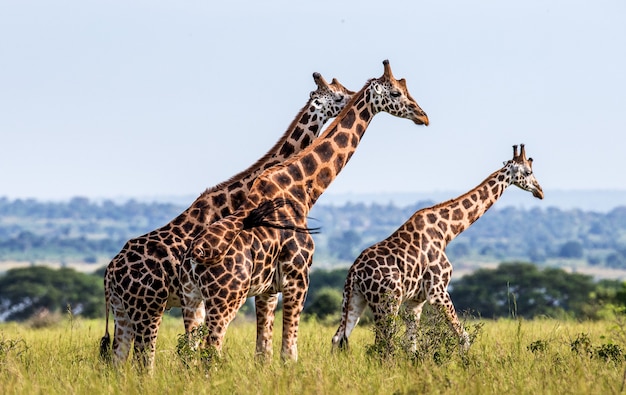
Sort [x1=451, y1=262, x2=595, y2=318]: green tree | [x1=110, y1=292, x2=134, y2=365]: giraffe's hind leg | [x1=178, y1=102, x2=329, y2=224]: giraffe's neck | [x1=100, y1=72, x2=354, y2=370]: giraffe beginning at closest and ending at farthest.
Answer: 1. [x1=100, y1=72, x2=354, y2=370]: giraffe
2. [x1=110, y1=292, x2=134, y2=365]: giraffe's hind leg
3. [x1=178, y1=102, x2=329, y2=224]: giraffe's neck
4. [x1=451, y1=262, x2=595, y2=318]: green tree

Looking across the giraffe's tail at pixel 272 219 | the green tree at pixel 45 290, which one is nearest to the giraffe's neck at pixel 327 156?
the giraffe's tail at pixel 272 219

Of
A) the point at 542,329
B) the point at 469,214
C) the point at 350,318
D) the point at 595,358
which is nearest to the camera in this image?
the point at 595,358

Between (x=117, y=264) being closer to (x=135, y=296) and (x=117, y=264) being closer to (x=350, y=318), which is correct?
(x=135, y=296)

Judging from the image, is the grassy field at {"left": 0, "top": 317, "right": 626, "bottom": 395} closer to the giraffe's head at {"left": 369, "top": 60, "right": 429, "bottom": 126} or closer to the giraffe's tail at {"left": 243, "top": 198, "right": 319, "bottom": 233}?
the giraffe's tail at {"left": 243, "top": 198, "right": 319, "bottom": 233}

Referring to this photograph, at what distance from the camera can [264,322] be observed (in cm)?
966

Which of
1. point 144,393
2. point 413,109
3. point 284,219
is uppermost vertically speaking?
point 413,109

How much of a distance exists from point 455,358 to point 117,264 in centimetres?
334

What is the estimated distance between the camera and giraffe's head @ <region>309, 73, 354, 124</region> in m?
11.4

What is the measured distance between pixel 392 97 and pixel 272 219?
2516mm

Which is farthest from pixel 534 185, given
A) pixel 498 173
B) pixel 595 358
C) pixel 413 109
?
pixel 595 358

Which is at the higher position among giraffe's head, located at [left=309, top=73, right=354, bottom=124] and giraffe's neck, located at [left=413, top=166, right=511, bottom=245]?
giraffe's head, located at [left=309, top=73, right=354, bottom=124]

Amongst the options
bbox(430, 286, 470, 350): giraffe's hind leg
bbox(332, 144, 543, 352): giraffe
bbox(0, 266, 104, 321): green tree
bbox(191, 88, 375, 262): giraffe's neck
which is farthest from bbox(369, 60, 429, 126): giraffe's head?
bbox(0, 266, 104, 321): green tree

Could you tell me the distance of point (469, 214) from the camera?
1221 cm

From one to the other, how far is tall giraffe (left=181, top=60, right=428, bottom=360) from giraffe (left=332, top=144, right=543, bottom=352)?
3.70 ft
